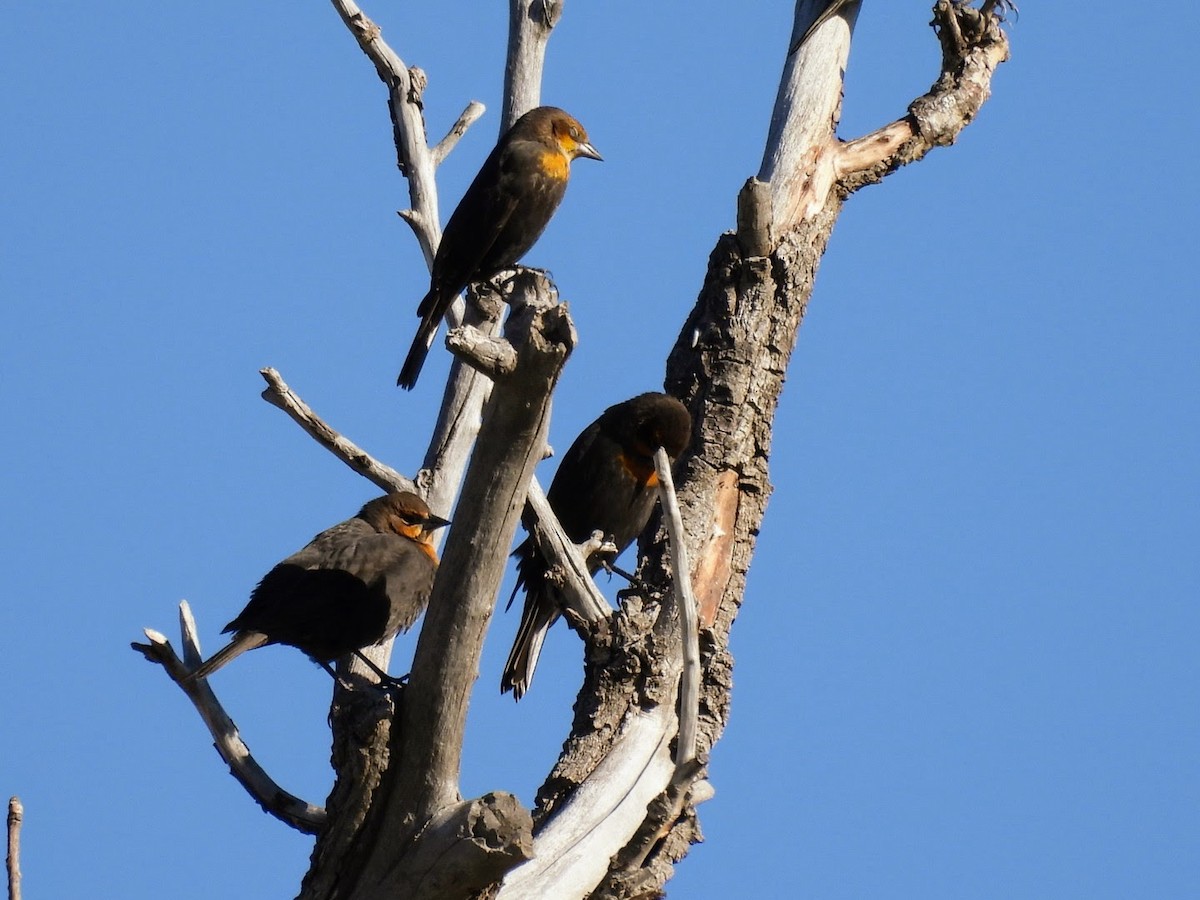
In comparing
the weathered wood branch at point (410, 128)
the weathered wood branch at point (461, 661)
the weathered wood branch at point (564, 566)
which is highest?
the weathered wood branch at point (410, 128)

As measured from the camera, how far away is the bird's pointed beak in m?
7.65

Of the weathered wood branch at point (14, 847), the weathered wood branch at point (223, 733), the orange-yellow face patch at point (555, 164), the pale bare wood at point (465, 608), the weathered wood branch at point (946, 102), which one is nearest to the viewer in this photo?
the weathered wood branch at point (14, 847)

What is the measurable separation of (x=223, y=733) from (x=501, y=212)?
127 inches

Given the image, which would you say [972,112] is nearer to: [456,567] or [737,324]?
[737,324]

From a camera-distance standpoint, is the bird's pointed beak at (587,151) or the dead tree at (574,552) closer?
the dead tree at (574,552)

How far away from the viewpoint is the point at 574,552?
5.81 metres

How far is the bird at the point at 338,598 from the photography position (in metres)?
5.59

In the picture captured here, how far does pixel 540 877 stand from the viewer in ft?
14.6

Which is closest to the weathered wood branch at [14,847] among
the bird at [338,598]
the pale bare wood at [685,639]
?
the pale bare wood at [685,639]

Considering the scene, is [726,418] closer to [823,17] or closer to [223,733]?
[823,17]

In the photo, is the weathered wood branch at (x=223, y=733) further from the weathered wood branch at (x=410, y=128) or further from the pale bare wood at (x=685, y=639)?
the weathered wood branch at (x=410, y=128)

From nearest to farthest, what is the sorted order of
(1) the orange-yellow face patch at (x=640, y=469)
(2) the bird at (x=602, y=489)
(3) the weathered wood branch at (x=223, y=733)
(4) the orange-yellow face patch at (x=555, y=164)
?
(3) the weathered wood branch at (x=223, y=733)
(2) the bird at (x=602, y=489)
(1) the orange-yellow face patch at (x=640, y=469)
(4) the orange-yellow face patch at (x=555, y=164)

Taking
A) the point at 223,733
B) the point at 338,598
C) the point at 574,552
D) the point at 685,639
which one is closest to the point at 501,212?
the point at 574,552

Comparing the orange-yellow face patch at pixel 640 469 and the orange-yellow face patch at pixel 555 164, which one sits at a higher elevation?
the orange-yellow face patch at pixel 555 164
